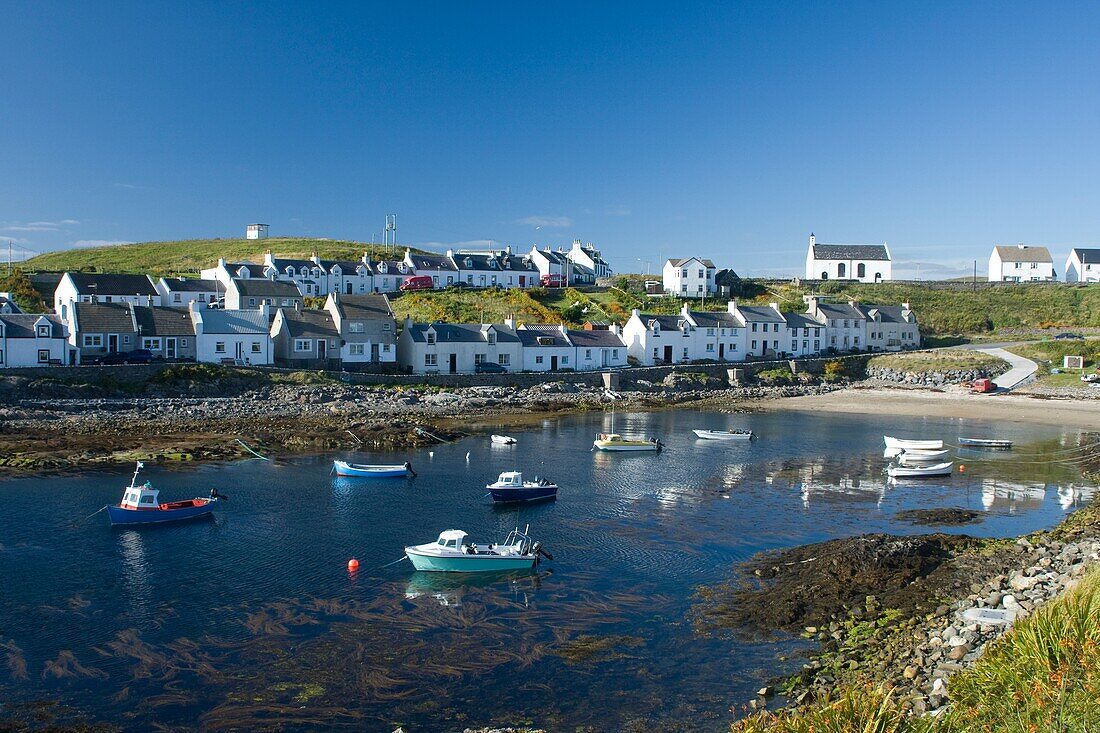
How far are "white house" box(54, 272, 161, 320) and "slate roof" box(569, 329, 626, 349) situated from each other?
41.3 metres

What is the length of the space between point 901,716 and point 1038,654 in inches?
121

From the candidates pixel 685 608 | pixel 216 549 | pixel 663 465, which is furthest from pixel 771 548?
pixel 216 549

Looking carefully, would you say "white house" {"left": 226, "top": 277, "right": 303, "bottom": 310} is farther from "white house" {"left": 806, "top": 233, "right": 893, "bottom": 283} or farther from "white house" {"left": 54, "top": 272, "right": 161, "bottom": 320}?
"white house" {"left": 806, "top": 233, "right": 893, "bottom": 283}

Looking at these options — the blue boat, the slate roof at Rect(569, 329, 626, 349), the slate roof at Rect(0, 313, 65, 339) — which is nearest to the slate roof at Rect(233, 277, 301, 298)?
the slate roof at Rect(0, 313, 65, 339)

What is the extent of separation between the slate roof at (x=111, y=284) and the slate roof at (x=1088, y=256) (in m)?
123

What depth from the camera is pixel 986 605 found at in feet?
70.4

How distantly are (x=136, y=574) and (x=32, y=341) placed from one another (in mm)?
39943

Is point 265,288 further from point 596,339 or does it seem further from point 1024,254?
point 1024,254

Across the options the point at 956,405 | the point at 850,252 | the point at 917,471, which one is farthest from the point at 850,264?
the point at 917,471

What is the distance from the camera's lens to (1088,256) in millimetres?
122688

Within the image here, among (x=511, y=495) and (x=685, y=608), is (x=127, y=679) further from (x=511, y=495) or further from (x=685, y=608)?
(x=511, y=495)

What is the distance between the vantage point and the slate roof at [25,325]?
57.8 metres

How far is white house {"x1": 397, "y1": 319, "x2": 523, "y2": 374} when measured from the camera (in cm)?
7012

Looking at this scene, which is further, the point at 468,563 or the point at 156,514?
the point at 156,514
